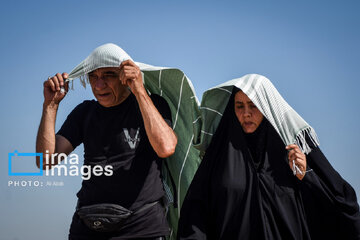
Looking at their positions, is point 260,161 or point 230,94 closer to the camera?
point 260,161

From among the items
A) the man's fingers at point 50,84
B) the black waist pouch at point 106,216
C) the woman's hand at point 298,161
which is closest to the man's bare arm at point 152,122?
the black waist pouch at point 106,216

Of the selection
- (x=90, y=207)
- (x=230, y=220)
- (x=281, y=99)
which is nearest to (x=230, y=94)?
(x=281, y=99)

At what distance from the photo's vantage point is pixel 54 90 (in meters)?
4.36

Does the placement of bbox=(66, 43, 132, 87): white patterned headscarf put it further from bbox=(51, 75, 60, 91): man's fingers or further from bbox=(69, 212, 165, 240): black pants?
bbox=(69, 212, 165, 240): black pants

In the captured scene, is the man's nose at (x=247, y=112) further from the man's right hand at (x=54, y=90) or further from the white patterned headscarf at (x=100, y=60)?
the man's right hand at (x=54, y=90)

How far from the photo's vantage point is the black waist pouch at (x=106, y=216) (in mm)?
3871

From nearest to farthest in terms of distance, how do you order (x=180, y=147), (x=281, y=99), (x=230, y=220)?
(x=230, y=220) < (x=281, y=99) < (x=180, y=147)

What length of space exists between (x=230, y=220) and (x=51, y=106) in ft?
6.08

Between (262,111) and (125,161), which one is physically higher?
(262,111)

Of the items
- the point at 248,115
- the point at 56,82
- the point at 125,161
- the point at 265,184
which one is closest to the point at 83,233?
the point at 125,161

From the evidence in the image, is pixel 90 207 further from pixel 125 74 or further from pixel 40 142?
pixel 125 74

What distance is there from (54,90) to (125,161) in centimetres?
97

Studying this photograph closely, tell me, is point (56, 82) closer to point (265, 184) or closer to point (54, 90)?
point (54, 90)

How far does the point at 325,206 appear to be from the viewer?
3939 mm
